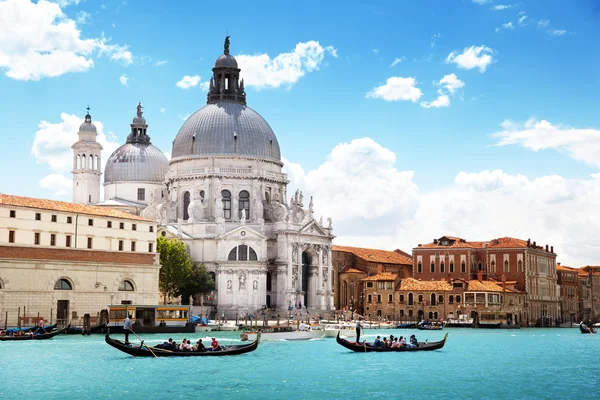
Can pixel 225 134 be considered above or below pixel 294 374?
above

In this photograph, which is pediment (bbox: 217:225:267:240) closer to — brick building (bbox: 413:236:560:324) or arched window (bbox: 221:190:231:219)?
arched window (bbox: 221:190:231:219)

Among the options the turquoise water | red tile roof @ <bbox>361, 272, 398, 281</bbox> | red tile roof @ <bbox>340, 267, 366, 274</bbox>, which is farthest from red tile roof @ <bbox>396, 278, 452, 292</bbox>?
the turquoise water

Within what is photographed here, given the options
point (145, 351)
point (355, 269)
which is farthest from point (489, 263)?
point (145, 351)

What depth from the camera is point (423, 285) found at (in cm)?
9612

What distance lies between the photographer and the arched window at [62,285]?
2359 inches

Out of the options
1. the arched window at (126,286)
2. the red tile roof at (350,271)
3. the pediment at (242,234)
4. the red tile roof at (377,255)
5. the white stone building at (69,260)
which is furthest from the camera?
the red tile roof at (377,255)

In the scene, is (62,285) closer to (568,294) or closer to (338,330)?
(338,330)

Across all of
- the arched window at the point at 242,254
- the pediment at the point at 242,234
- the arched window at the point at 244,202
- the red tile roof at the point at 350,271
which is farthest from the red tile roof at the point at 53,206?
the red tile roof at the point at 350,271

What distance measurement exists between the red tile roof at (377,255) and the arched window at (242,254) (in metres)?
21.1

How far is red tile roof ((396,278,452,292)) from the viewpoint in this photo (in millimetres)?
94875

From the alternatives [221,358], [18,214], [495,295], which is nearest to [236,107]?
[495,295]

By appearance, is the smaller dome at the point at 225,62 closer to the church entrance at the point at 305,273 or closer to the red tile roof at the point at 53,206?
the church entrance at the point at 305,273

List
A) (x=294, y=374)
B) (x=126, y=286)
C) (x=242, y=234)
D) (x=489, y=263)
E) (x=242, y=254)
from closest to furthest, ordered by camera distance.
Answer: (x=294, y=374), (x=126, y=286), (x=242, y=234), (x=242, y=254), (x=489, y=263)

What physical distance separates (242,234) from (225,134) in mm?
10124
